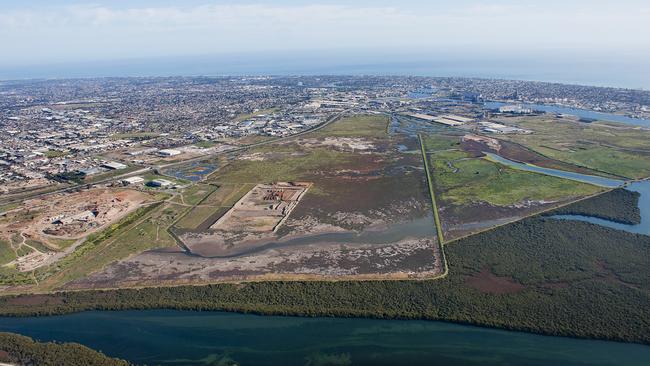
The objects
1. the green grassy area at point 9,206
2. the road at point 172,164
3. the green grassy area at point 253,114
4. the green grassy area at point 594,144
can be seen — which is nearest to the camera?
the green grassy area at point 9,206

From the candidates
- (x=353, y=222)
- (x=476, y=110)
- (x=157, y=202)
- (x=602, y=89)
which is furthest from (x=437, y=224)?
(x=602, y=89)

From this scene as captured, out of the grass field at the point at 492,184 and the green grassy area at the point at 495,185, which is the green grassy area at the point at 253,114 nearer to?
the grass field at the point at 492,184

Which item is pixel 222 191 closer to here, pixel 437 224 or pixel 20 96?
pixel 437 224

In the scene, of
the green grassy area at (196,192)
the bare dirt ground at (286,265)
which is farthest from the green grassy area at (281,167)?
A: the bare dirt ground at (286,265)

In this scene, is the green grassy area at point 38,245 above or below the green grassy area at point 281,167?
below

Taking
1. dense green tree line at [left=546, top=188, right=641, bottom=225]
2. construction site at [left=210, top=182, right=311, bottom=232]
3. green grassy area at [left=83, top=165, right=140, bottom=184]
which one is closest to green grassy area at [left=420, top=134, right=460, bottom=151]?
dense green tree line at [left=546, top=188, right=641, bottom=225]

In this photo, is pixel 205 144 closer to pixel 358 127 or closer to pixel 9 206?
pixel 358 127
